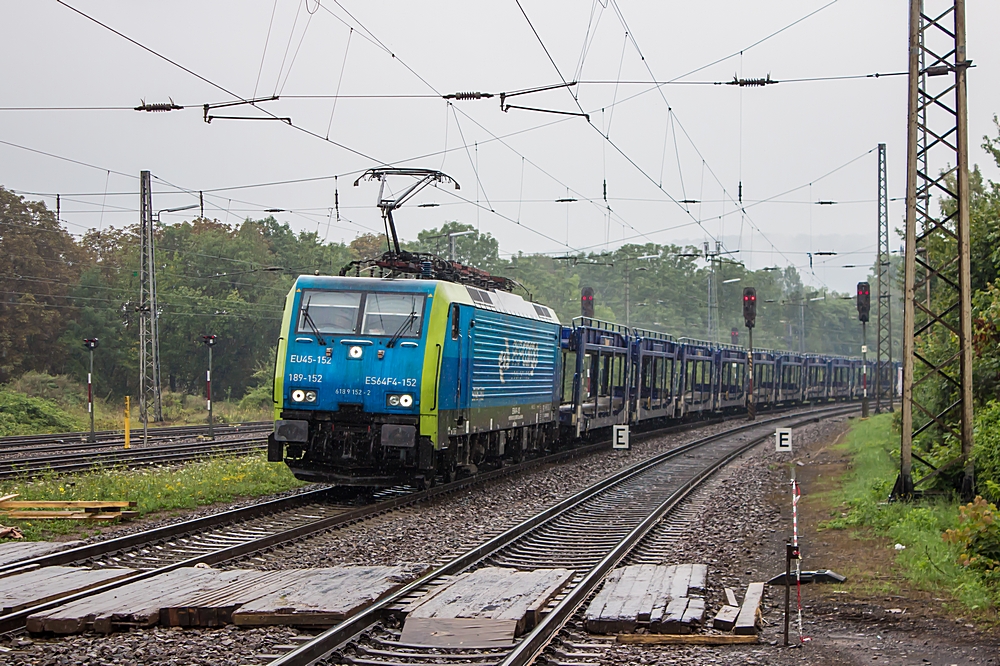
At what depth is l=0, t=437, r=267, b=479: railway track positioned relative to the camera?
19.9 m

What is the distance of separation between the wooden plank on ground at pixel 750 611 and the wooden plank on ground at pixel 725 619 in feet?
0.14

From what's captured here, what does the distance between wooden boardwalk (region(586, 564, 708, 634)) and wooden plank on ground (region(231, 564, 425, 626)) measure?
1820 mm

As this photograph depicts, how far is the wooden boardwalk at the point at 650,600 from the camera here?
816 cm

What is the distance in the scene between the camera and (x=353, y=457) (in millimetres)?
15648

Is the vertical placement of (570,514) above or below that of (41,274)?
below

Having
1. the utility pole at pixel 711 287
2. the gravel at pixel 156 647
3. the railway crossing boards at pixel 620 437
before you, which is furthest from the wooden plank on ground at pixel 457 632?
the utility pole at pixel 711 287

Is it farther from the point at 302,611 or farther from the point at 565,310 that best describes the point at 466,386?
the point at 565,310

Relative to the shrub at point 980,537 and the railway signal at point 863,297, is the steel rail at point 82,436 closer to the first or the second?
the railway signal at point 863,297

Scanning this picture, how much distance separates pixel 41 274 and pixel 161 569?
130ft

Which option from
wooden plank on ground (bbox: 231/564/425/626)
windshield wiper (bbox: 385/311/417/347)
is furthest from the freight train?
wooden plank on ground (bbox: 231/564/425/626)

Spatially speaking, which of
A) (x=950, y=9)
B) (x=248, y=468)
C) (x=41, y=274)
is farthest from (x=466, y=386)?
(x=41, y=274)

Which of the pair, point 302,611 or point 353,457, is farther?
point 353,457

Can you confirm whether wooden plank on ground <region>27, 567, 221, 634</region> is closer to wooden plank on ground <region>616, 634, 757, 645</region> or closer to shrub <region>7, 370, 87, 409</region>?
wooden plank on ground <region>616, 634, 757, 645</region>

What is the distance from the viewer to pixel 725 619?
8.29 m
